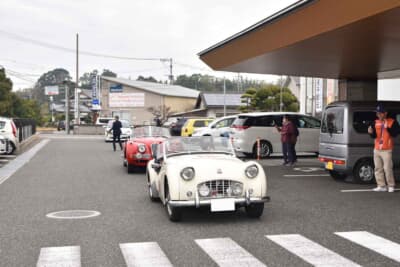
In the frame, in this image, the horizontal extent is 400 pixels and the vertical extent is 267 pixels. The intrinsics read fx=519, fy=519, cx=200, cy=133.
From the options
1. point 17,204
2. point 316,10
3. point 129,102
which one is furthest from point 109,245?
point 129,102

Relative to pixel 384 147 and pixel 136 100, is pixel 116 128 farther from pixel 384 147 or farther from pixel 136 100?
pixel 136 100

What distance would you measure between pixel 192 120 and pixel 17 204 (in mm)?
22738

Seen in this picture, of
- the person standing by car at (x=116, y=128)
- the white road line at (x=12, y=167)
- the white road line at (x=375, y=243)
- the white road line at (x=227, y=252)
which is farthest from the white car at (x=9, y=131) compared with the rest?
the white road line at (x=375, y=243)

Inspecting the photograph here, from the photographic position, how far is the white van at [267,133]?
19.9 m

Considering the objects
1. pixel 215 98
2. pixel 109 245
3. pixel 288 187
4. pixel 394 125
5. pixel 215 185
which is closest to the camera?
pixel 109 245

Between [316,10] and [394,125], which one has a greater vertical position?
[316,10]

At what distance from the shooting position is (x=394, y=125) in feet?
36.3

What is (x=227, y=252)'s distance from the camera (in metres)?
6.27

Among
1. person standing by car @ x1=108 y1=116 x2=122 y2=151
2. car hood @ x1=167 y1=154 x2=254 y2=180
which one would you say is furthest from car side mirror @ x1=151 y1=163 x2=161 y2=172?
person standing by car @ x1=108 y1=116 x2=122 y2=151

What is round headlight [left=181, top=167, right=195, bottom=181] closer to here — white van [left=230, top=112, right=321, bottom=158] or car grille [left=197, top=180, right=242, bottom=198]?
car grille [left=197, top=180, right=242, bottom=198]

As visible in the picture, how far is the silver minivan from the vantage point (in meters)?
12.5

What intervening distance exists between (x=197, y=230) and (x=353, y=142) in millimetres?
6284

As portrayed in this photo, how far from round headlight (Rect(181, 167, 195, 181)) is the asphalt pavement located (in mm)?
740

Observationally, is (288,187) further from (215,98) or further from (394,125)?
(215,98)
